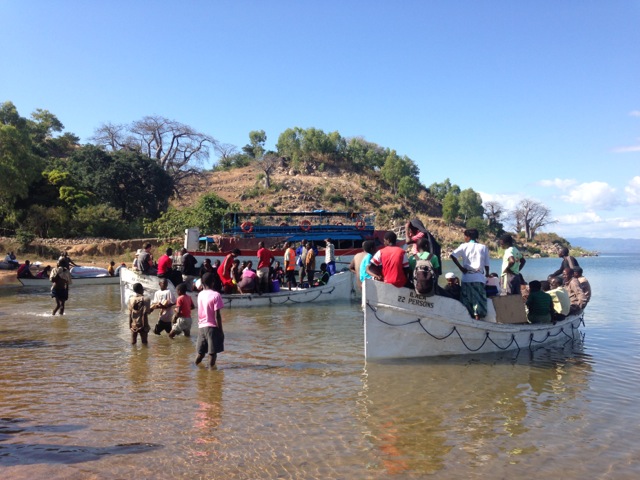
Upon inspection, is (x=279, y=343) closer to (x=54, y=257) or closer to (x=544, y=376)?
(x=544, y=376)

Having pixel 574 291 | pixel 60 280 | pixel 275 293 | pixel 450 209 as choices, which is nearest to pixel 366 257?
pixel 574 291

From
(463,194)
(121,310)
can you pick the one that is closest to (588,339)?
(121,310)

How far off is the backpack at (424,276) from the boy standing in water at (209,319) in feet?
11.4

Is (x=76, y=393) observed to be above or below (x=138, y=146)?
below

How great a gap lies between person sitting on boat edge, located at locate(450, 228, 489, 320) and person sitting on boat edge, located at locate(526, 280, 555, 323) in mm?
1522

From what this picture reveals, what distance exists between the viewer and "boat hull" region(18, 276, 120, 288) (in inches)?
964

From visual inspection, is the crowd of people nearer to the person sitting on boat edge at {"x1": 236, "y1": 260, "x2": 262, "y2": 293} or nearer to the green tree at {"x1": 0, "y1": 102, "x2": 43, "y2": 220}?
the person sitting on boat edge at {"x1": 236, "y1": 260, "x2": 262, "y2": 293}

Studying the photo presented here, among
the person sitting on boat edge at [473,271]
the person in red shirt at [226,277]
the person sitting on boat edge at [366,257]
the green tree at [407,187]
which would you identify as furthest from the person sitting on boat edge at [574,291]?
the green tree at [407,187]

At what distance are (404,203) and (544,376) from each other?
81.5 meters

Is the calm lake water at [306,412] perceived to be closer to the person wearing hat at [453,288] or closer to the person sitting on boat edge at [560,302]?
the person sitting on boat edge at [560,302]

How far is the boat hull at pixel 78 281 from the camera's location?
24.5m

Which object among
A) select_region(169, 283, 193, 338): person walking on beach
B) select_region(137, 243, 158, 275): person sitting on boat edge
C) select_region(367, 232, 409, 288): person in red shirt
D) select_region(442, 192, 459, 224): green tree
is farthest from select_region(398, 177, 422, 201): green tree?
select_region(367, 232, 409, 288): person in red shirt

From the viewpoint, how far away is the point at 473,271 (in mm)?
9750

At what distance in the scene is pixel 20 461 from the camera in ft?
16.9
